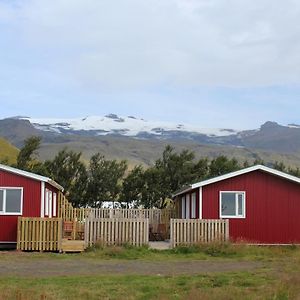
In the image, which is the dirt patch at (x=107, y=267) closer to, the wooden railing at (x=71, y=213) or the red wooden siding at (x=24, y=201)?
the red wooden siding at (x=24, y=201)

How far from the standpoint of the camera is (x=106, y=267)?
1844 centimetres

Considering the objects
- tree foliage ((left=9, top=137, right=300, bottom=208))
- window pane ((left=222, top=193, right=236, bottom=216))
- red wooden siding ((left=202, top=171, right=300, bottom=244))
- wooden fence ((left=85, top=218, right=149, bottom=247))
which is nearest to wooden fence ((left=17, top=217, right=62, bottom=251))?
wooden fence ((left=85, top=218, right=149, bottom=247))

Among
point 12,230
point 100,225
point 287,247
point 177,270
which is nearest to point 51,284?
point 177,270

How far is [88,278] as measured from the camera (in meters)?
15.3

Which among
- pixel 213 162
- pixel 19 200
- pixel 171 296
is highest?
pixel 213 162

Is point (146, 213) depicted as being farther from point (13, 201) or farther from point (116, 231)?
point (116, 231)

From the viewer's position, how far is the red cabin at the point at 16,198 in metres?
27.5

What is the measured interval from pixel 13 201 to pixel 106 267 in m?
10.5

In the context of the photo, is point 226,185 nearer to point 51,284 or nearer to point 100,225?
point 100,225

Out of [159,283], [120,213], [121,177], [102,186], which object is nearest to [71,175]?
[102,186]

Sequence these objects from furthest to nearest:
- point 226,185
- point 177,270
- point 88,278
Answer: point 226,185, point 177,270, point 88,278

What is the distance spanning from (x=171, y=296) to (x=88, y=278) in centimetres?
346

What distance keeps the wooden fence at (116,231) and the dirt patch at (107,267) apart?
334 centimetres

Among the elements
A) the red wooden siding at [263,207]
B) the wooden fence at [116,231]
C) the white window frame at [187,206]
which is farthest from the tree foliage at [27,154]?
the wooden fence at [116,231]
